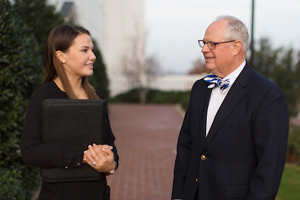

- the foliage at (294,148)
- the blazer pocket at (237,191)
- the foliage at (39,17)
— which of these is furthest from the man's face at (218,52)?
the foliage at (294,148)

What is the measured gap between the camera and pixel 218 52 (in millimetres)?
2154

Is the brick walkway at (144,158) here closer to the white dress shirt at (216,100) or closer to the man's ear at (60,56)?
the white dress shirt at (216,100)

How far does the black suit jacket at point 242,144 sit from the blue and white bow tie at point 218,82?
6cm

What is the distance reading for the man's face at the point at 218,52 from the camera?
2.13 meters

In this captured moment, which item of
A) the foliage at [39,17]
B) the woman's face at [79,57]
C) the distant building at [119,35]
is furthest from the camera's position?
the distant building at [119,35]

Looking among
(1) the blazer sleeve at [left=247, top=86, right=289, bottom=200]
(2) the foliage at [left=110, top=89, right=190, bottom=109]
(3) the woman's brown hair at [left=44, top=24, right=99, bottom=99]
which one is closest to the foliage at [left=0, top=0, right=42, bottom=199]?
(3) the woman's brown hair at [left=44, top=24, right=99, bottom=99]

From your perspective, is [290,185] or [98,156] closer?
[98,156]

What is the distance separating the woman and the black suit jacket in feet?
2.07

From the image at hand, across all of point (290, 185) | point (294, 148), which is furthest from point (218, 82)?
point (294, 148)

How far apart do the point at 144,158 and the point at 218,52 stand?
5.91m

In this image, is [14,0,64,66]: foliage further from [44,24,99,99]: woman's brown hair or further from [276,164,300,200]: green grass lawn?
[276,164,300,200]: green grass lawn

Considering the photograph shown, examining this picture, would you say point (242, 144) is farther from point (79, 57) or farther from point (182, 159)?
point (79, 57)

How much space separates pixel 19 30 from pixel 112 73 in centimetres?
2407

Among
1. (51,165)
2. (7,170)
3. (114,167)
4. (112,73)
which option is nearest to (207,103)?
(114,167)
